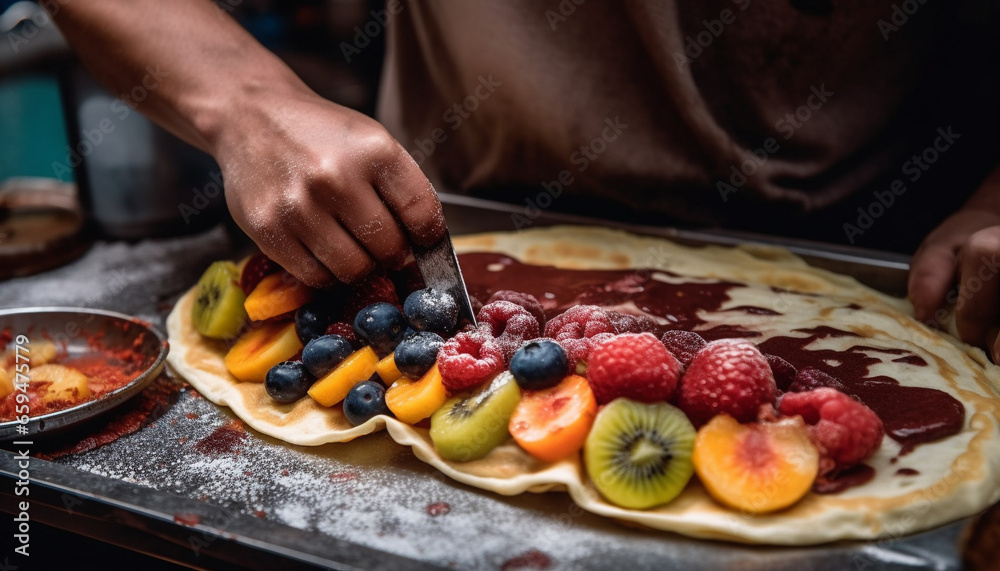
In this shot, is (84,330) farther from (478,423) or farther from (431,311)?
(478,423)

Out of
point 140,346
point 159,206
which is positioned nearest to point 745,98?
point 140,346

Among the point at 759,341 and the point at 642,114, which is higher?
the point at 642,114

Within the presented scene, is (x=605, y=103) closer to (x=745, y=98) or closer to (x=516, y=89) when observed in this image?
(x=516, y=89)

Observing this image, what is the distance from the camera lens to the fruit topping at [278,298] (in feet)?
6.56

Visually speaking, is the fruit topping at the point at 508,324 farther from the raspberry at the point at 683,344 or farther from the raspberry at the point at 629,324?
the raspberry at the point at 683,344

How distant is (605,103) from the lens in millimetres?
2570

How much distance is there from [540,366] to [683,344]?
0.38 m

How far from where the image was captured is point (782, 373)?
5.52ft

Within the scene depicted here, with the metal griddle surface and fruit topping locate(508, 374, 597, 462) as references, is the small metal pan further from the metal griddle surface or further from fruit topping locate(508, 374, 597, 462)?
fruit topping locate(508, 374, 597, 462)

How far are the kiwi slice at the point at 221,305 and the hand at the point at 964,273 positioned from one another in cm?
194

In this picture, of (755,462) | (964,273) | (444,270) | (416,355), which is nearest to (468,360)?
(416,355)

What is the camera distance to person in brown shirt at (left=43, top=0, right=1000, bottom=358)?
6.18ft

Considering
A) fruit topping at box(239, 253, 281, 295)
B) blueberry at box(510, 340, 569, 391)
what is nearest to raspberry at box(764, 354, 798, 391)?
blueberry at box(510, 340, 569, 391)

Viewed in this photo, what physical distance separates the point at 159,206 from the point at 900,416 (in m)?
2.69
